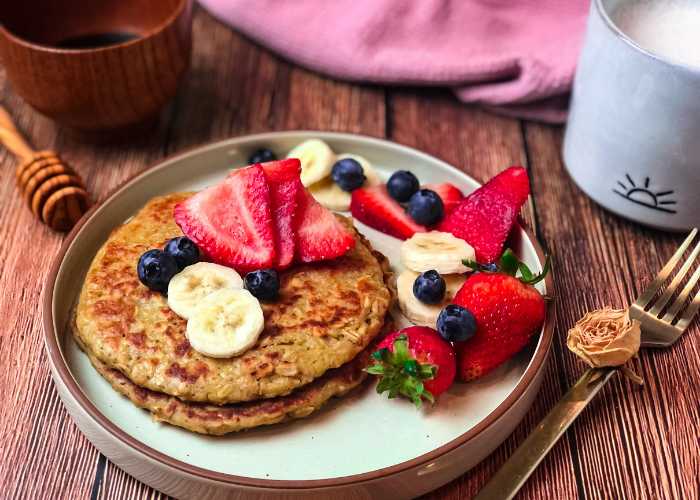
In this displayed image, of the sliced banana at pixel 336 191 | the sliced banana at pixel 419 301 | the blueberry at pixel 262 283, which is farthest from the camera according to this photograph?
the sliced banana at pixel 336 191

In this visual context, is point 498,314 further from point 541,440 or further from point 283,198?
point 283,198

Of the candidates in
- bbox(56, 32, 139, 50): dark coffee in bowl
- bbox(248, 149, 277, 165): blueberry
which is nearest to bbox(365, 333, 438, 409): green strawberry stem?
bbox(248, 149, 277, 165): blueberry

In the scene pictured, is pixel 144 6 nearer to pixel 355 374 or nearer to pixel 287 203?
pixel 287 203

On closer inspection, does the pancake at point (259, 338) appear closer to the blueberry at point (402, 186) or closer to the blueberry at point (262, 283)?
the blueberry at point (262, 283)

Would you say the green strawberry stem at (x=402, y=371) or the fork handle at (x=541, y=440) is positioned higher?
the green strawberry stem at (x=402, y=371)

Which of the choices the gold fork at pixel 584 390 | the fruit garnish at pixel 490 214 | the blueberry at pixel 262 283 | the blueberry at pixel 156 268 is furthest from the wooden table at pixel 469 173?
the blueberry at pixel 262 283

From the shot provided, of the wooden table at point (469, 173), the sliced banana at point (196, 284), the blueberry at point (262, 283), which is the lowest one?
the wooden table at point (469, 173)

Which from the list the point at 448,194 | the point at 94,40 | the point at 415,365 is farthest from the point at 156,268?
the point at 94,40

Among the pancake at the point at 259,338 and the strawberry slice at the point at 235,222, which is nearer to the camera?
the pancake at the point at 259,338
